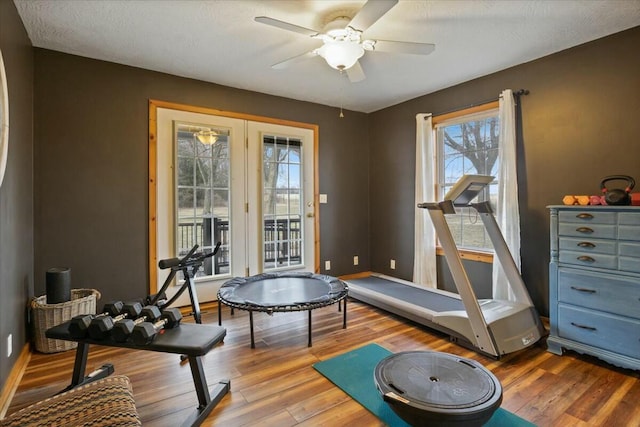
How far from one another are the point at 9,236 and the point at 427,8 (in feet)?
10.7

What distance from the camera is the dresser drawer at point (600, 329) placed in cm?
223

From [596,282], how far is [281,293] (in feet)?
8.11

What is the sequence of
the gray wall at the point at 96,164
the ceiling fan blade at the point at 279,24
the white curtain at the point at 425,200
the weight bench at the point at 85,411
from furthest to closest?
the white curtain at the point at 425,200, the gray wall at the point at 96,164, the ceiling fan blade at the point at 279,24, the weight bench at the point at 85,411

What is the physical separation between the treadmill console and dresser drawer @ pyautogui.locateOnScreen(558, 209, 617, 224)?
2.07 feet

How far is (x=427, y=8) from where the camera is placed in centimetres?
232

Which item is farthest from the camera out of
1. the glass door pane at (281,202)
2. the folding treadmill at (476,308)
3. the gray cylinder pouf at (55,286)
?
the glass door pane at (281,202)

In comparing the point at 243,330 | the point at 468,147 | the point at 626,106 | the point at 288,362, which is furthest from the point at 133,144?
the point at 626,106

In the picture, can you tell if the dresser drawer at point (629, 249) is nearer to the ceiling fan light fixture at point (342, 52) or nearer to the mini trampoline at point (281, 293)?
the mini trampoline at point (281, 293)

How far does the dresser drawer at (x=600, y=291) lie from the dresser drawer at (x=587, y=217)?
384mm

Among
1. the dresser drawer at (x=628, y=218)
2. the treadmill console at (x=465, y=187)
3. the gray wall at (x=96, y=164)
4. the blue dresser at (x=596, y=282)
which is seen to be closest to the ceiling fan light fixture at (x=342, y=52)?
the treadmill console at (x=465, y=187)

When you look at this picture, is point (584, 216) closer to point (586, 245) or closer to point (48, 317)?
point (586, 245)

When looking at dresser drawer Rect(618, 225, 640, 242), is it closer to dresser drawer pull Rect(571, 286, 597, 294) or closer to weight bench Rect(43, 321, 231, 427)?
dresser drawer pull Rect(571, 286, 597, 294)

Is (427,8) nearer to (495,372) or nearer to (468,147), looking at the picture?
(468,147)

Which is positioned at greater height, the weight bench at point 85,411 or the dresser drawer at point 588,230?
the dresser drawer at point 588,230
